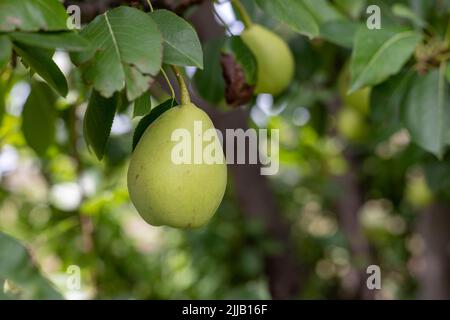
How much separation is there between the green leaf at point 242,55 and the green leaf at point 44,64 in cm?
30

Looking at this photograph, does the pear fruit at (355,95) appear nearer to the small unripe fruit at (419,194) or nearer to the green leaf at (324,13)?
the green leaf at (324,13)

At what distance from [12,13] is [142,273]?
1.56 meters

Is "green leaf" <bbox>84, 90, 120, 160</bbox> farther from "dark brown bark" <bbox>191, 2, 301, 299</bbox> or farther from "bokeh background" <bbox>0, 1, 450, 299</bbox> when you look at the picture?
"dark brown bark" <bbox>191, 2, 301, 299</bbox>

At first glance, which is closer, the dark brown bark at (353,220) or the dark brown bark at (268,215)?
the dark brown bark at (268,215)

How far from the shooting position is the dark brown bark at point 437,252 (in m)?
1.83

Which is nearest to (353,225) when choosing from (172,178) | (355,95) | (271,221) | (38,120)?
(271,221)

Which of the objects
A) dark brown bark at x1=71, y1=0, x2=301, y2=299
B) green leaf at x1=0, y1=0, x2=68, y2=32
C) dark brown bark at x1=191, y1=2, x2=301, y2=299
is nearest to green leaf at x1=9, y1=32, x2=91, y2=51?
green leaf at x1=0, y1=0, x2=68, y2=32

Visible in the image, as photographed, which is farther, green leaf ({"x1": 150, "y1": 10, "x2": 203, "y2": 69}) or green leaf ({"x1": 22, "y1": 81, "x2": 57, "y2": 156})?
green leaf ({"x1": 22, "y1": 81, "x2": 57, "y2": 156})

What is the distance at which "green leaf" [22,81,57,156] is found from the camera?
1137 millimetres

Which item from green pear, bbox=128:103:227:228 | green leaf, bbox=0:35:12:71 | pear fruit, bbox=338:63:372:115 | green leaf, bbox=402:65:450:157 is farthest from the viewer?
→ pear fruit, bbox=338:63:372:115

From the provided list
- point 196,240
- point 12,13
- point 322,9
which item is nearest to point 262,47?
point 322,9

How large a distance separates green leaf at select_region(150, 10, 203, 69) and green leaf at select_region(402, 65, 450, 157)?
45 cm

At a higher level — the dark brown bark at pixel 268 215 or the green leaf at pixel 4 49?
the green leaf at pixel 4 49

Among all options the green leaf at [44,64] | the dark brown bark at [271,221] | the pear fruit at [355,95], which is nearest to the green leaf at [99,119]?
the green leaf at [44,64]
